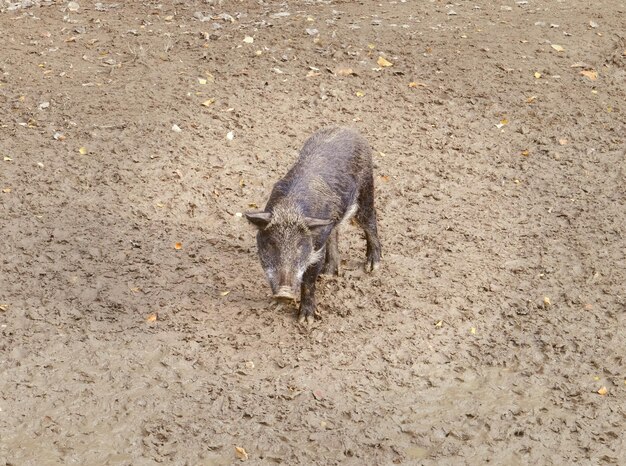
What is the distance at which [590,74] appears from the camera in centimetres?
890

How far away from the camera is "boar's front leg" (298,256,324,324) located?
5.45m

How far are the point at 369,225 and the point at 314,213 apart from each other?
87 centimetres

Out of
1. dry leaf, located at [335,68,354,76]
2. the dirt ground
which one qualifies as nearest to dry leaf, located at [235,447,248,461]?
the dirt ground

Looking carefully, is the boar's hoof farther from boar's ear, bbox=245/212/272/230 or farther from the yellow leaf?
the yellow leaf

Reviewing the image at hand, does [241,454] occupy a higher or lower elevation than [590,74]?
higher

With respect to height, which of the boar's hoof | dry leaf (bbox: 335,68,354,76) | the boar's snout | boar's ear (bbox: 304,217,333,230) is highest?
boar's ear (bbox: 304,217,333,230)

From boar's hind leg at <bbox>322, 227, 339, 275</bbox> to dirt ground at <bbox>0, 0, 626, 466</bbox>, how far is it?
186 millimetres

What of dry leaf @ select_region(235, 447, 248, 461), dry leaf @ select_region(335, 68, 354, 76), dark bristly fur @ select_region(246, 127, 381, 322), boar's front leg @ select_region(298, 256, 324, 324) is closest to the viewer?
dry leaf @ select_region(235, 447, 248, 461)

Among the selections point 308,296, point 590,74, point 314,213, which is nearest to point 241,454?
point 308,296

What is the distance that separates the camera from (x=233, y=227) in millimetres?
6566

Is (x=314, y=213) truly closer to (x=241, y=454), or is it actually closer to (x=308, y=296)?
(x=308, y=296)

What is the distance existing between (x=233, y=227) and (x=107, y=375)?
6.34ft

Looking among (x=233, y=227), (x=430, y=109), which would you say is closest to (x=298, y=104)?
(x=430, y=109)

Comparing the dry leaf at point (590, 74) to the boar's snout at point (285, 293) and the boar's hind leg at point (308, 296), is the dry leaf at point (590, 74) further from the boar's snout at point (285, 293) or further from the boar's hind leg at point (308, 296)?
the boar's snout at point (285, 293)
